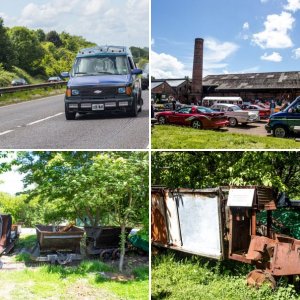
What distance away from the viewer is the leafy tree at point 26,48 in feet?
25.2

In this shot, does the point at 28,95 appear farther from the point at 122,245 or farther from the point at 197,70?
the point at 122,245

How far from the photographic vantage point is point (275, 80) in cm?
927

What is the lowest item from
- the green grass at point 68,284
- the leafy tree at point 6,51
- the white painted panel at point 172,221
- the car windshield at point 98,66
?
the green grass at point 68,284

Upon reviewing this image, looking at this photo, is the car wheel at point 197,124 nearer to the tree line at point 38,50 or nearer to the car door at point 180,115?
the car door at point 180,115

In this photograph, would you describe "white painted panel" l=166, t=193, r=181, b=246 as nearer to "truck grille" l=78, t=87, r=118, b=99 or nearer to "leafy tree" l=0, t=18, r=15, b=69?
"truck grille" l=78, t=87, r=118, b=99

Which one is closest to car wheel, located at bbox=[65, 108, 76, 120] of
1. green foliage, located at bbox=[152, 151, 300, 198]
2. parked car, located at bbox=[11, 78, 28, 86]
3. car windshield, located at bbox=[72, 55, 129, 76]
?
car windshield, located at bbox=[72, 55, 129, 76]

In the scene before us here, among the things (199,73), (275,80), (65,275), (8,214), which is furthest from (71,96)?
(275,80)

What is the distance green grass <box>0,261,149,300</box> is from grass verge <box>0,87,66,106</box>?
6345 mm

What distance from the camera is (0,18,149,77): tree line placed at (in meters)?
6.90

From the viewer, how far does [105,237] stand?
5.74 metres

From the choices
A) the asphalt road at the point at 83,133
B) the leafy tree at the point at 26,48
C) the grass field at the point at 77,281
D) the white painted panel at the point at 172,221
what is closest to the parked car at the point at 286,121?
the asphalt road at the point at 83,133

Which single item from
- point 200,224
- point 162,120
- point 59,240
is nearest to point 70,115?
point 162,120

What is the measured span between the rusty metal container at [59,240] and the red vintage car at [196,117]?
2.32m

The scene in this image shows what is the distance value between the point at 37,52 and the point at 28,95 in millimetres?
4435
